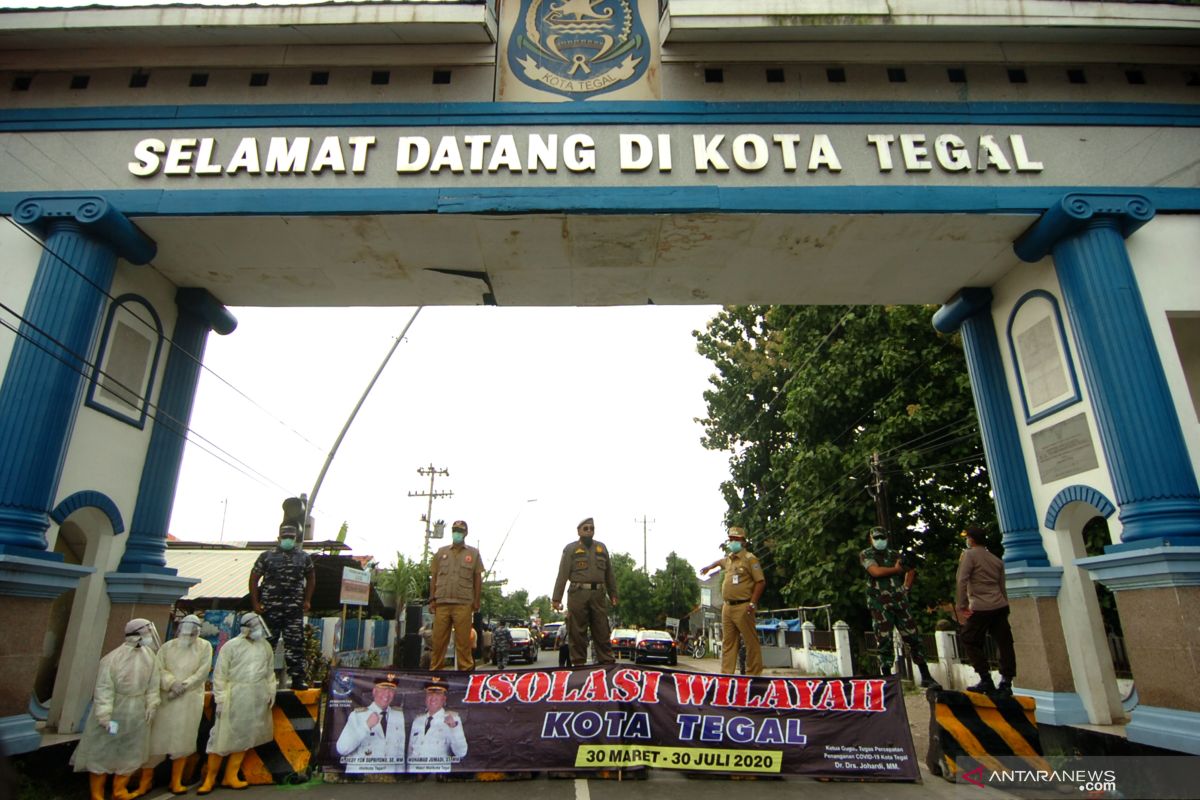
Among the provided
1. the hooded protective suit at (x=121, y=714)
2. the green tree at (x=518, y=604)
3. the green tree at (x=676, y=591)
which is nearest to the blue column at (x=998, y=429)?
the hooded protective suit at (x=121, y=714)

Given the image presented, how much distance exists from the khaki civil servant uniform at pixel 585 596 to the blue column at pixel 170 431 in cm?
494

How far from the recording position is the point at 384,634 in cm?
2347

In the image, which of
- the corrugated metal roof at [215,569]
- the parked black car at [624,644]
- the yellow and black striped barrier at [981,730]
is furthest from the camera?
the parked black car at [624,644]

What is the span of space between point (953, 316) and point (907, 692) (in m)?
9.50

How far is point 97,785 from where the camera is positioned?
5328mm

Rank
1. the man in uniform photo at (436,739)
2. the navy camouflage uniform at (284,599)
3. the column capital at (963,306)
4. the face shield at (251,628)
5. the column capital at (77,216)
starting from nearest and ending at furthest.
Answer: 1. the man in uniform photo at (436,739)
2. the face shield at (251,628)
3. the navy camouflage uniform at (284,599)
4. the column capital at (77,216)
5. the column capital at (963,306)

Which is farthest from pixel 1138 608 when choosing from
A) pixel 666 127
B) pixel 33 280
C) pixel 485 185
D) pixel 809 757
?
pixel 33 280

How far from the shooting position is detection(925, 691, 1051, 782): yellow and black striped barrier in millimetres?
5969

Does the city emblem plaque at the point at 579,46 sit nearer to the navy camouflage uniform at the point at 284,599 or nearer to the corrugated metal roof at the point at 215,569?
the navy camouflage uniform at the point at 284,599

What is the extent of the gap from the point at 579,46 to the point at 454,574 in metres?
6.89

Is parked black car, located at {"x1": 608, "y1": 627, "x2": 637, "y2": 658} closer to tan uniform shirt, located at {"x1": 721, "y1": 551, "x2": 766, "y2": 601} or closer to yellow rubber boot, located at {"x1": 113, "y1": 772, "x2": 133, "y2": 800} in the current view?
tan uniform shirt, located at {"x1": 721, "y1": 551, "x2": 766, "y2": 601}

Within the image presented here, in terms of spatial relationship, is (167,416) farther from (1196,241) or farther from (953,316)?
(1196,241)

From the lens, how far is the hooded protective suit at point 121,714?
531 cm

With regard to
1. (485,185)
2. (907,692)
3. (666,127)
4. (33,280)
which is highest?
(666,127)
